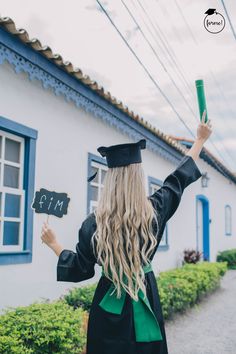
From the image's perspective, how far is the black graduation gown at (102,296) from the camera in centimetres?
228

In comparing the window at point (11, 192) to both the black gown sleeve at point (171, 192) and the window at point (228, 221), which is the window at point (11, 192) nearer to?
the black gown sleeve at point (171, 192)

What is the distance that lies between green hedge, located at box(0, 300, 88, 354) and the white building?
Answer: 106cm

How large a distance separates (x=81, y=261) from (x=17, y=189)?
3161 millimetres

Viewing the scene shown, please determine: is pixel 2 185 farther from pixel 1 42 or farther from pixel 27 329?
pixel 27 329

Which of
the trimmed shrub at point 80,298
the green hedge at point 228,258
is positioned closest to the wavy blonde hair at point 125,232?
the trimmed shrub at point 80,298

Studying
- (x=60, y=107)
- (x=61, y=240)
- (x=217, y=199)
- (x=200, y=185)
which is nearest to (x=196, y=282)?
(x=61, y=240)

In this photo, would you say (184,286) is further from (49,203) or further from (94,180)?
(49,203)

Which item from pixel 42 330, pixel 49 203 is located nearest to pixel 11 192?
pixel 42 330

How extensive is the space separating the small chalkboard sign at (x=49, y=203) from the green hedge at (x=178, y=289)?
301cm

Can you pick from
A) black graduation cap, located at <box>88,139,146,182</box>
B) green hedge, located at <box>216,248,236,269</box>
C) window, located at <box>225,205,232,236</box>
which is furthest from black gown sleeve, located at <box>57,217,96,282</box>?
window, located at <box>225,205,232,236</box>

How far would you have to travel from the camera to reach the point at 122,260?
228 cm

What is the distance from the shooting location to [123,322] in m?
2.29

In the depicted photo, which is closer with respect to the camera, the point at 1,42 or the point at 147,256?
the point at 147,256

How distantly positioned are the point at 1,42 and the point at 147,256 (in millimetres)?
3193
